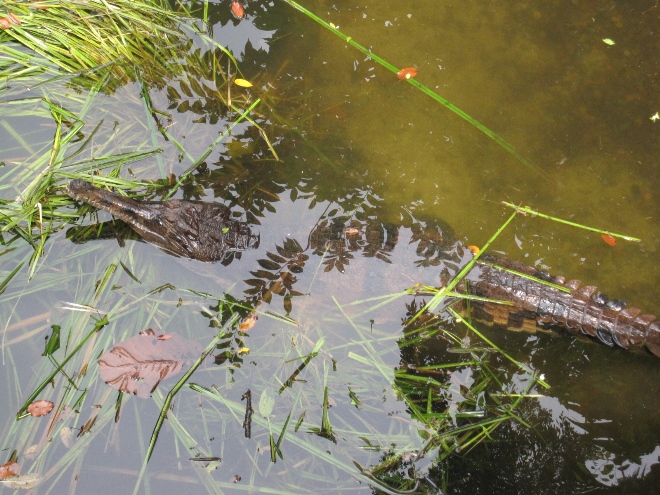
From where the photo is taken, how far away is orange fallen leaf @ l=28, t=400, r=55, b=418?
291cm

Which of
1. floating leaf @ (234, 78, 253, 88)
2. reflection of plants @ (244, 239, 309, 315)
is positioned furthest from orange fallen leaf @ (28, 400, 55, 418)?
floating leaf @ (234, 78, 253, 88)

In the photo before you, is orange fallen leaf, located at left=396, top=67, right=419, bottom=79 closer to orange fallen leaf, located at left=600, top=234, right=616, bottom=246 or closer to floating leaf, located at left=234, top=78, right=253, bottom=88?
floating leaf, located at left=234, top=78, right=253, bottom=88

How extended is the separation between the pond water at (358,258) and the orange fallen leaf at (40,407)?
38 millimetres

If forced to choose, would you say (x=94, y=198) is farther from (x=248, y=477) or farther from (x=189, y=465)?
(x=248, y=477)

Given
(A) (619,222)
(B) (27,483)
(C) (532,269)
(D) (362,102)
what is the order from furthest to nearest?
(D) (362,102) → (A) (619,222) → (C) (532,269) → (B) (27,483)

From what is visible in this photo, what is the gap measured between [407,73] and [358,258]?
1.64m

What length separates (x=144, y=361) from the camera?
9.95 ft

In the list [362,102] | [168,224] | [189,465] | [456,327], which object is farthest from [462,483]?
[362,102]

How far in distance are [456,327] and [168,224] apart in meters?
2.17

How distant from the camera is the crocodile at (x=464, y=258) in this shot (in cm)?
305

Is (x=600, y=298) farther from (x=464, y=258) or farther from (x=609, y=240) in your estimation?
(x=464, y=258)

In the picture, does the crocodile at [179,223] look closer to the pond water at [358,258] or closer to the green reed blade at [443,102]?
the pond water at [358,258]

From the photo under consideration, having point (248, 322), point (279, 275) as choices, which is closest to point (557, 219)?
point (279, 275)

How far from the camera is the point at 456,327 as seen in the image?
3.37m
